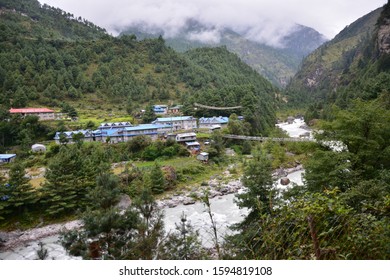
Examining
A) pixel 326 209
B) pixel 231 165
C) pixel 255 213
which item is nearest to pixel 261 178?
Answer: pixel 255 213

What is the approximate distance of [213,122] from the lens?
2033 centimetres

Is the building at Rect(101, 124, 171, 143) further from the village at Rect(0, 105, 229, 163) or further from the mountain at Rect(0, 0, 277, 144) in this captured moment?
the mountain at Rect(0, 0, 277, 144)

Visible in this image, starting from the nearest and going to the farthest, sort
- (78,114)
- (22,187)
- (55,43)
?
(22,187), (78,114), (55,43)

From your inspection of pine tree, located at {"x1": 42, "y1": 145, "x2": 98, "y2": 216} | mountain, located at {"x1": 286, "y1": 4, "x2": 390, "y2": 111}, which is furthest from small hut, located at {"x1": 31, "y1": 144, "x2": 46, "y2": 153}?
mountain, located at {"x1": 286, "y1": 4, "x2": 390, "y2": 111}

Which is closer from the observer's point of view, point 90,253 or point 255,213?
point 90,253

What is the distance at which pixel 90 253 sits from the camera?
380 cm

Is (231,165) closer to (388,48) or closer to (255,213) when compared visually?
(255,213)

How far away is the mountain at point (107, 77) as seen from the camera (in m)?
23.6

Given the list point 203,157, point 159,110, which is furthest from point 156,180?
point 159,110

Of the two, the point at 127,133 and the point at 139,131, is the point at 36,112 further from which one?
the point at 139,131

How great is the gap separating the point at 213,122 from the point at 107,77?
51.0ft

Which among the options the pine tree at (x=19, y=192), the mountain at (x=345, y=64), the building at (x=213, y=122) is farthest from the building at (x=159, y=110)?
the pine tree at (x=19, y=192)

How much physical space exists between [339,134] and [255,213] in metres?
2.19

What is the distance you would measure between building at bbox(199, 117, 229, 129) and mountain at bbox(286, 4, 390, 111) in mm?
8993
